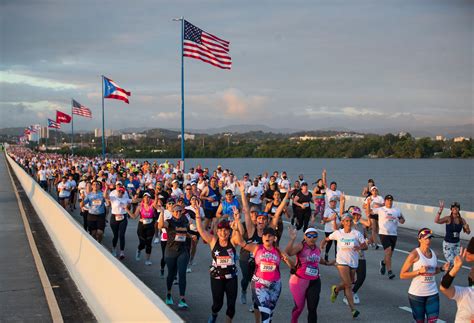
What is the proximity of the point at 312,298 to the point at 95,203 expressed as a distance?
8.64m

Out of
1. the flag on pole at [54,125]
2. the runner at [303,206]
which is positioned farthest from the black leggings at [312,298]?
the flag on pole at [54,125]

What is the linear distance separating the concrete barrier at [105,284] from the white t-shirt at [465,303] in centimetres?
259

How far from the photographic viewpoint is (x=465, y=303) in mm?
6098

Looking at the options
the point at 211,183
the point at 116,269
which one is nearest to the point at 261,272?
the point at 116,269

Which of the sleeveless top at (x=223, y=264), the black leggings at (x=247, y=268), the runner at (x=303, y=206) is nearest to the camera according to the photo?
the sleeveless top at (x=223, y=264)

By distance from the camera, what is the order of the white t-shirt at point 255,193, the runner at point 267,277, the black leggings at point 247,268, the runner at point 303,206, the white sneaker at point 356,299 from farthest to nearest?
1. the white t-shirt at point 255,193
2. the runner at point 303,206
3. the white sneaker at point 356,299
4. the black leggings at point 247,268
5. the runner at point 267,277

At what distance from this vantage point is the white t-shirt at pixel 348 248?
34.1 feet

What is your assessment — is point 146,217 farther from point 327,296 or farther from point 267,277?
point 267,277

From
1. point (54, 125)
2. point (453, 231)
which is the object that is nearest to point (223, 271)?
point (453, 231)

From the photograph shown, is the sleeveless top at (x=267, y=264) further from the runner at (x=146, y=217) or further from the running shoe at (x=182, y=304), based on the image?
the runner at (x=146, y=217)

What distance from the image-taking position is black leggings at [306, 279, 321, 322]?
8.82m

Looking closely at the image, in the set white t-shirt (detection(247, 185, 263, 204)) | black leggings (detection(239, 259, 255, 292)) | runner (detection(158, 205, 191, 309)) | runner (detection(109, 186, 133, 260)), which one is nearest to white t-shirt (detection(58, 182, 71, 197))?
white t-shirt (detection(247, 185, 263, 204))

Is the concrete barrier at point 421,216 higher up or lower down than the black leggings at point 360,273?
lower down

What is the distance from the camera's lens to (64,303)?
34.3 feet
